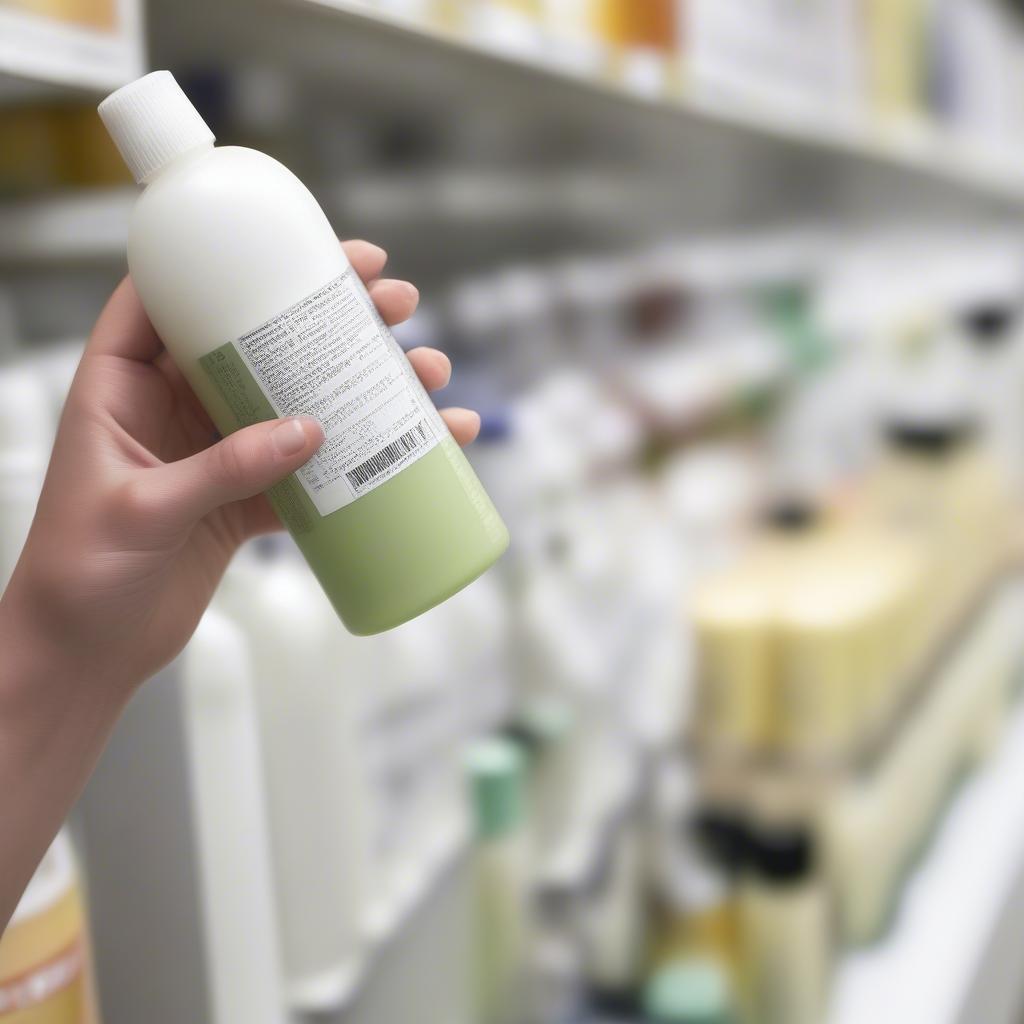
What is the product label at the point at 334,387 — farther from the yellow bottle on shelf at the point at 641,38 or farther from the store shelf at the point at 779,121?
the yellow bottle on shelf at the point at 641,38

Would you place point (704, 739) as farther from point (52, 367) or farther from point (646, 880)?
point (52, 367)

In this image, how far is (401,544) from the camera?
471 millimetres

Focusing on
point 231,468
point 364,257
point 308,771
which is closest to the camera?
point 231,468

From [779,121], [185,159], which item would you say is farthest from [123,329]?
[779,121]

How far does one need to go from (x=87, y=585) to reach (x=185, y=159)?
6.8 inches

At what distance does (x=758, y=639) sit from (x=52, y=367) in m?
0.66

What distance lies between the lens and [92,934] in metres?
0.63

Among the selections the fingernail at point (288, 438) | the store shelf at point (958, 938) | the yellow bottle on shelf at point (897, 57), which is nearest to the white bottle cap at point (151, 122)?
the fingernail at point (288, 438)

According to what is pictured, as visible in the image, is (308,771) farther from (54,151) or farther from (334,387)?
(54,151)

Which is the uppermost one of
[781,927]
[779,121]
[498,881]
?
[779,121]

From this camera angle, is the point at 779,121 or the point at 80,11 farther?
the point at 779,121

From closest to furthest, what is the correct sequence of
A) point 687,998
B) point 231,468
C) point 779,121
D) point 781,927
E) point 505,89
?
point 231,468 → point 687,998 → point 781,927 → point 505,89 → point 779,121

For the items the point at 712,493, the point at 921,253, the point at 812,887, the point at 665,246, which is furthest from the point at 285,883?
the point at 921,253

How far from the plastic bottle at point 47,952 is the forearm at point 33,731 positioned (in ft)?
0.24
